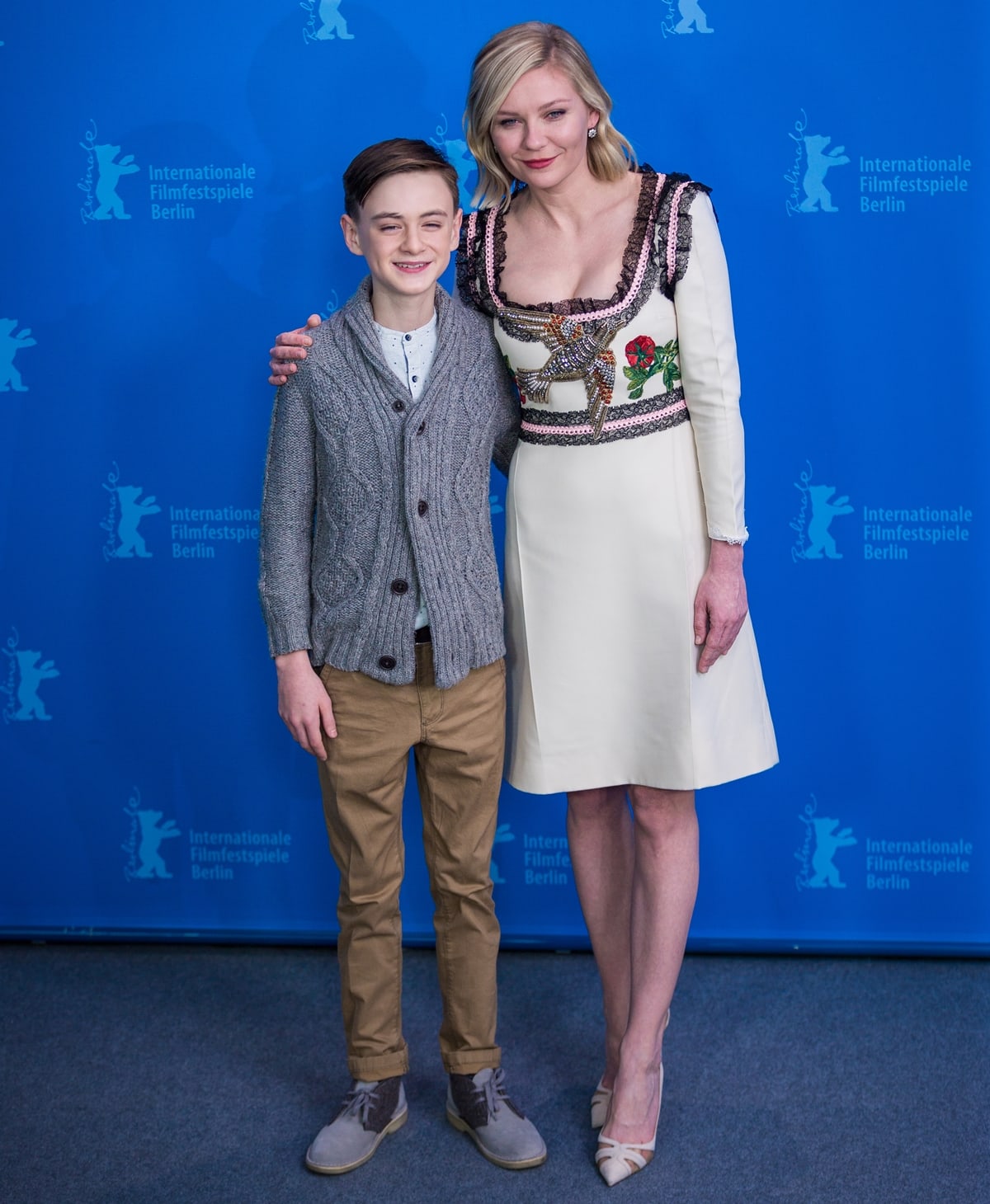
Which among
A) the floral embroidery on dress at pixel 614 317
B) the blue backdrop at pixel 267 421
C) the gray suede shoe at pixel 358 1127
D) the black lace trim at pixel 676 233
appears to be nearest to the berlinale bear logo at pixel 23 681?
the blue backdrop at pixel 267 421

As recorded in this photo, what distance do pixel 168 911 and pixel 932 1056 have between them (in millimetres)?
1616

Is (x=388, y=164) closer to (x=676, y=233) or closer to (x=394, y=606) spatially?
(x=676, y=233)

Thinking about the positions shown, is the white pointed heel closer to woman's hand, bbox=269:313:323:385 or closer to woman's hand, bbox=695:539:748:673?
woman's hand, bbox=695:539:748:673

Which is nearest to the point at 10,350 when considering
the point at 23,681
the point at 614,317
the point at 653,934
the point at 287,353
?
the point at 23,681

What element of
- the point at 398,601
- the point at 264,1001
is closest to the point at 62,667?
the point at 264,1001

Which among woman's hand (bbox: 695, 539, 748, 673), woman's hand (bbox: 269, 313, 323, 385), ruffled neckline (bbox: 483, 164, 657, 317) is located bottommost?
woman's hand (bbox: 695, 539, 748, 673)

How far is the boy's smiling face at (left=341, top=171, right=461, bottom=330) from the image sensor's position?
1729 millimetres

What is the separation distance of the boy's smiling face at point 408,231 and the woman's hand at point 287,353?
0.14 metres

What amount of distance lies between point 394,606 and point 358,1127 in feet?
2.82

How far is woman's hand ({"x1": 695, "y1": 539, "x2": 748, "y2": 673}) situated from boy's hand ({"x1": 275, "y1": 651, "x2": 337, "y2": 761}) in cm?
57

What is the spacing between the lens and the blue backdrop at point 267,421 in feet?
7.82

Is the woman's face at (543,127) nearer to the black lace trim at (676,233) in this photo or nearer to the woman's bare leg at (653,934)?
the black lace trim at (676,233)

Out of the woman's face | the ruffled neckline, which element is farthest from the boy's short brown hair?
the ruffled neckline

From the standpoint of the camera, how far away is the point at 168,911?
111 inches
